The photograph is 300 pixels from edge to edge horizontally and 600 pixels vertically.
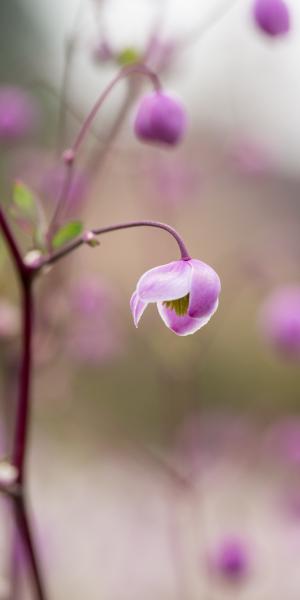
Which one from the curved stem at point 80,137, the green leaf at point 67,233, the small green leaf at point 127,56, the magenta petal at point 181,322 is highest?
the small green leaf at point 127,56

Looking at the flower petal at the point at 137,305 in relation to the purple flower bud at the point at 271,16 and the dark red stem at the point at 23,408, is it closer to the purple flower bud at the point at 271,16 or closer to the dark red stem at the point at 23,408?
the dark red stem at the point at 23,408

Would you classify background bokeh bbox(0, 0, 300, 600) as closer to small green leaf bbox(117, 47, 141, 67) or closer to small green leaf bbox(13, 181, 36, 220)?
small green leaf bbox(117, 47, 141, 67)

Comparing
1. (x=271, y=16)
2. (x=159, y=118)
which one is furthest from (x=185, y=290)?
(x=271, y=16)

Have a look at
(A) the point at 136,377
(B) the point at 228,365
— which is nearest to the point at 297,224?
(B) the point at 228,365

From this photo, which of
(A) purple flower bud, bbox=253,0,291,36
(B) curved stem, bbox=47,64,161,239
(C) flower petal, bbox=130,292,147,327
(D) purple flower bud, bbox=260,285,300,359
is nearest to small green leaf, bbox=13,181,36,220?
(B) curved stem, bbox=47,64,161,239

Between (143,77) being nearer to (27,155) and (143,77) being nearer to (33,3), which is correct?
(27,155)

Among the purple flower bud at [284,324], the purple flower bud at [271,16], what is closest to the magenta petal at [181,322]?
the purple flower bud at [271,16]
